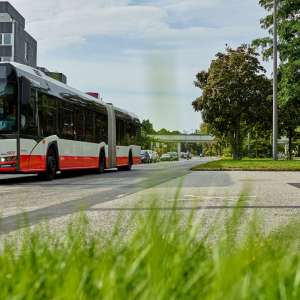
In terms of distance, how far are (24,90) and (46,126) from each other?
1.91 m

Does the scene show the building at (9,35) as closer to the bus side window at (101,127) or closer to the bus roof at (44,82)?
the bus side window at (101,127)

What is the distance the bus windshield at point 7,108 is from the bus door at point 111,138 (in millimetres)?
10722

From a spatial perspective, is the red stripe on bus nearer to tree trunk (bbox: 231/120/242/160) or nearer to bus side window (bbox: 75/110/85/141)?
bus side window (bbox: 75/110/85/141)

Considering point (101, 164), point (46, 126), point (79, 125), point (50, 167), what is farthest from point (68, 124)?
point (101, 164)

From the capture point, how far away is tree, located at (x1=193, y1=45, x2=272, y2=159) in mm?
58312

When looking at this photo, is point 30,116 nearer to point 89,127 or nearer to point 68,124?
point 68,124

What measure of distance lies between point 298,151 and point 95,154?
9509 cm

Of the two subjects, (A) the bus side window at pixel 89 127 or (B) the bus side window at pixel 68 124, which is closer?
(B) the bus side window at pixel 68 124

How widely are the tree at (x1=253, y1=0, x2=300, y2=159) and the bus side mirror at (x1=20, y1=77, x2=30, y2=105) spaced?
25285 mm

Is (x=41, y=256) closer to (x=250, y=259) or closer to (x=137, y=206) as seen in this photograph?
(x=137, y=206)

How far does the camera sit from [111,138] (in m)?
28.6

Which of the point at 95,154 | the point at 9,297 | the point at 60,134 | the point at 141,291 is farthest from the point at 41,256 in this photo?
the point at 95,154

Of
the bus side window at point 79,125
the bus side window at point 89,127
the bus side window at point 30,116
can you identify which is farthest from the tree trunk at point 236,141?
the bus side window at point 30,116

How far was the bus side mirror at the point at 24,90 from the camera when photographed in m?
17.3
